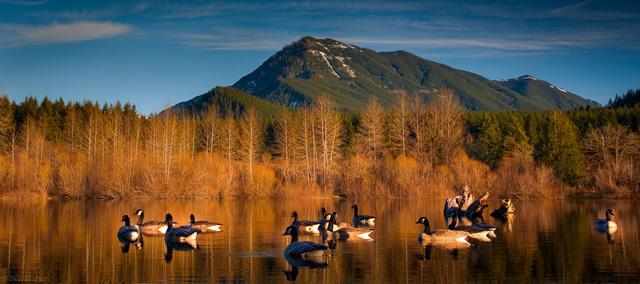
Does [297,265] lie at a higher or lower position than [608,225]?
lower

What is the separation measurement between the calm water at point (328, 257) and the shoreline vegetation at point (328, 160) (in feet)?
104

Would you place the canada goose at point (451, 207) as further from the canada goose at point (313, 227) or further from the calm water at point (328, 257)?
the canada goose at point (313, 227)

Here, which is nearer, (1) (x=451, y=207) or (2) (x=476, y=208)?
(2) (x=476, y=208)

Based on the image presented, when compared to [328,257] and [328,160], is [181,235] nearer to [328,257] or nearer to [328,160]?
[328,257]

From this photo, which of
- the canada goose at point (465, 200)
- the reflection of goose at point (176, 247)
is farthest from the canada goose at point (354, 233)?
the canada goose at point (465, 200)

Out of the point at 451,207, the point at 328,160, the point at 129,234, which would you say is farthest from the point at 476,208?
the point at 328,160

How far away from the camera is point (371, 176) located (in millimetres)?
77188

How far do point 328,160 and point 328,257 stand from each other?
6219 centimetres

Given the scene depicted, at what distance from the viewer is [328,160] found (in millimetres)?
87250

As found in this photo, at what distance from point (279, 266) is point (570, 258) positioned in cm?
998

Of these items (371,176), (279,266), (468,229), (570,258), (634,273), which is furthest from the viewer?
(371,176)

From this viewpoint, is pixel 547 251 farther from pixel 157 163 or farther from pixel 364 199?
pixel 157 163

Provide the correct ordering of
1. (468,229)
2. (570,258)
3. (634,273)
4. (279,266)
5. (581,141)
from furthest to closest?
(581,141) < (468,229) < (570,258) < (279,266) < (634,273)

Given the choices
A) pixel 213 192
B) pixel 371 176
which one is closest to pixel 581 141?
pixel 371 176
